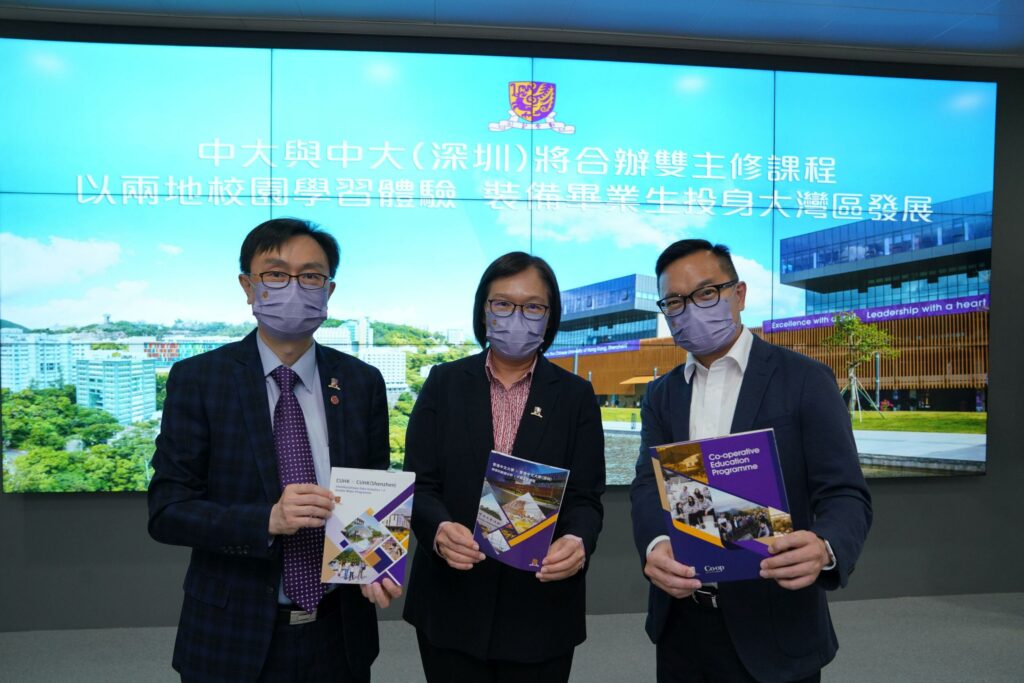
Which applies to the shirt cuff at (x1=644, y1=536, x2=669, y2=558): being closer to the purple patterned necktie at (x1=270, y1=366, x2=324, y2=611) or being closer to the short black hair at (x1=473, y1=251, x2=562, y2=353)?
the short black hair at (x1=473, y1=251, x2=562, y2=353)

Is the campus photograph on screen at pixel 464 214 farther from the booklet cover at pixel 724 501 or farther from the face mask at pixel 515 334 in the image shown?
the booklet cover at pixel 724 501

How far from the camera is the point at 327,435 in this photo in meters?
1.72

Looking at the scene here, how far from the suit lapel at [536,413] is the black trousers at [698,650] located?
21.6 inches

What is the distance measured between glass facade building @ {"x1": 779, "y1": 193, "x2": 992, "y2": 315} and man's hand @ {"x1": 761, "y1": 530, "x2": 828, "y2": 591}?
350 centimetres

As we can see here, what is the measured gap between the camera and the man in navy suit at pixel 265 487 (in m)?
1.54

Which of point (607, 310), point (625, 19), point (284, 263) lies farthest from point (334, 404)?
point (625, 19)

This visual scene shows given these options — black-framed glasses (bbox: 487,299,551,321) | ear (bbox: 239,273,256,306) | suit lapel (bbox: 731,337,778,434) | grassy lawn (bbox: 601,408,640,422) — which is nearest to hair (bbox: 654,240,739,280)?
suit lapel (bbox: 731,337,778,434)

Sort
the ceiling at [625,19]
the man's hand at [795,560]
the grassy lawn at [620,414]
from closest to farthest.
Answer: the man's hand at [795,560]
the ceiling at [625,19]
the grassy lawn at [620,414]

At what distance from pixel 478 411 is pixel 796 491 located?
838 mm

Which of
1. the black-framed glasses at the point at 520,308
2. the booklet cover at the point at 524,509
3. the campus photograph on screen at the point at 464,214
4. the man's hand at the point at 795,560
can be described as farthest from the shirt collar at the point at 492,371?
the campus photograph on screen at the point at 464,214

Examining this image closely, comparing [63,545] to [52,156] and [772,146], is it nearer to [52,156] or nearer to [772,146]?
[52,156]

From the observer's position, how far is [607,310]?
4.46 meters

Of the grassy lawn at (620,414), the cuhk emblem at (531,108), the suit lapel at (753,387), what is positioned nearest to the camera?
the suit lapel at (753,387)

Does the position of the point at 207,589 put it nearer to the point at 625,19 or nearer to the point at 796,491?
the point at 796,491
